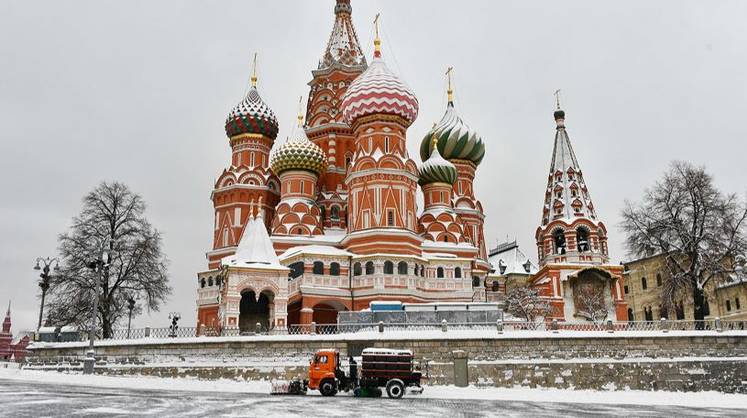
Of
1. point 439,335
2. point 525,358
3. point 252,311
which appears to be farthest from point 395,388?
point 252,311

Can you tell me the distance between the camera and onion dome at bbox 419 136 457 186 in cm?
4544

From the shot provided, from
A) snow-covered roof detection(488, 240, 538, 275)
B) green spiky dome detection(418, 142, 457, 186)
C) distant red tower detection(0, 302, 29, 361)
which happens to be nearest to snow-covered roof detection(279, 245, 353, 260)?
green spiky dome detection(418, 142, 457, 186)

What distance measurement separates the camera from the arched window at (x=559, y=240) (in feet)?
151

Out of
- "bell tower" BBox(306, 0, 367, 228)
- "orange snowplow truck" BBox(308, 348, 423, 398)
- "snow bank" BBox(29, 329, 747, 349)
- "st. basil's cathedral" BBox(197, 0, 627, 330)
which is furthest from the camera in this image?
"bell tower" BBox(306, 0, 367, 228)

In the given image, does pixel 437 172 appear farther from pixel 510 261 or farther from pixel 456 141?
pixel 510 261

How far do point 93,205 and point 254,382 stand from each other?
59.1ft

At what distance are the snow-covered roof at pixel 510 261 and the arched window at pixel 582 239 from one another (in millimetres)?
12565

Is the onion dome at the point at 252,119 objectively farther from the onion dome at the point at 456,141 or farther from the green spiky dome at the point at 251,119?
the onion dome at the point at 456,141

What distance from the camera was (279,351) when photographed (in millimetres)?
24359

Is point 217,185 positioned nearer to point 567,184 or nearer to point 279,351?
point 279,351

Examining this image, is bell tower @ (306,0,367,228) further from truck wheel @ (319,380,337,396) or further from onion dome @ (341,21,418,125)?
truck wheel @ (319,380,337,396)

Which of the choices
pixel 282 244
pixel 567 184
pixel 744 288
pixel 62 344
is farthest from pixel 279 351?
pixel 744 288

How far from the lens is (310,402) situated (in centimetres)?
1574

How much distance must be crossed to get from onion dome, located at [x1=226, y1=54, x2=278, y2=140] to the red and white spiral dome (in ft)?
26.9
